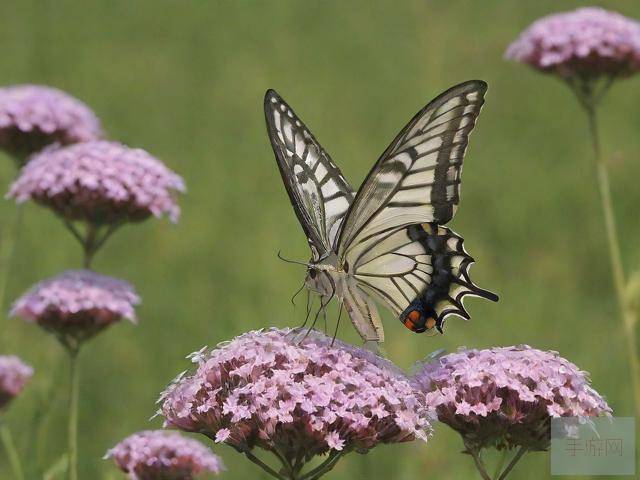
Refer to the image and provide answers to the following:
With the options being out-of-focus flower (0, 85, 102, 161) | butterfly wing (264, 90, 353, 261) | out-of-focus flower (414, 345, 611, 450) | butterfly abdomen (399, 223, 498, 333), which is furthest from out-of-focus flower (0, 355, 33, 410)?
out-of-focus flower (414, 345, 611, 450)

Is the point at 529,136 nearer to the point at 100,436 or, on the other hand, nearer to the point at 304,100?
the point at 304,100

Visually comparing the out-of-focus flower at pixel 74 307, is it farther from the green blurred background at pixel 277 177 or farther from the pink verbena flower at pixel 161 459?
the pink verbena flower at pixel 161 459

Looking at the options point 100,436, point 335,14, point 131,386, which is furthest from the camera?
point 335,14

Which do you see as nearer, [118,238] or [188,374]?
[188,374]

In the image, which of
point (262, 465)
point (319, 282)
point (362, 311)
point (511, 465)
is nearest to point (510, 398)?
point (511, 465)

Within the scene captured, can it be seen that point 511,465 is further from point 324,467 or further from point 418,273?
point 418,273

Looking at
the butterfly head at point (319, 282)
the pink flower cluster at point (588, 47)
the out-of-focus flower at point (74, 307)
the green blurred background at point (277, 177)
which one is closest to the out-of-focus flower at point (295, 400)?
the butterfly head at point (319, 282)

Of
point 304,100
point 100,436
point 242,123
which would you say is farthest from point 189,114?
point 100,436
